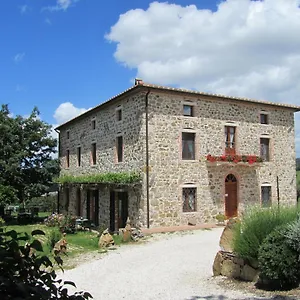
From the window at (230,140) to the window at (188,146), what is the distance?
6.20ft

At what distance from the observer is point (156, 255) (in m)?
10.3

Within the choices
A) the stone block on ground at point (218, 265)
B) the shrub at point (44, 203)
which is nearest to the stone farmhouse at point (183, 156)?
the stone block on ground at point (218, 265)

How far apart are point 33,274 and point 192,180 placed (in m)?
14.1

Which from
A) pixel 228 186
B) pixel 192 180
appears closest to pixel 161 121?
pixel 192 180

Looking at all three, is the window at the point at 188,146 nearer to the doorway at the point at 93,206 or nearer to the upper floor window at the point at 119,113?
the upper floor window at the point at 119,113

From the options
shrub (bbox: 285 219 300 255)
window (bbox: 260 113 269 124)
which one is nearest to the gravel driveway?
shrub (bbox: 285 219 300 255)

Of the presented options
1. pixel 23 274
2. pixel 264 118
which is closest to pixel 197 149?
pixel 264 118

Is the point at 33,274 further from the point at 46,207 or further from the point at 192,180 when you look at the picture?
the point at 46,207

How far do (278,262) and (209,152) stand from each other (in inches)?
412

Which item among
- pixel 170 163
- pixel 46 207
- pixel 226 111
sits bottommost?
pixel 46 207

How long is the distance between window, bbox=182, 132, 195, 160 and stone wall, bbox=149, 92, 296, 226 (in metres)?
0.21

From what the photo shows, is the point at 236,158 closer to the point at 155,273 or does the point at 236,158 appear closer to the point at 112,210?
the point at 112,210

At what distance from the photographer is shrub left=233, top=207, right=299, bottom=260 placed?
22.5 feet

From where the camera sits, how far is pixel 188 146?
52.7 ft
